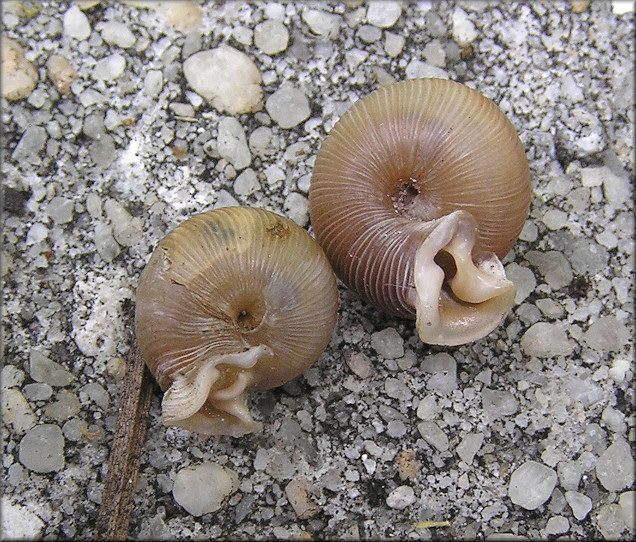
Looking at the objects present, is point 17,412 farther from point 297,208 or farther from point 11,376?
point 297,208

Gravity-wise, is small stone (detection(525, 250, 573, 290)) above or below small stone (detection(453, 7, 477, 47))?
below

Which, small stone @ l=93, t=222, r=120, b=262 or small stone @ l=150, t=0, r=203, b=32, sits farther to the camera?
small stone @ l=150, t=0, r=203, b=32

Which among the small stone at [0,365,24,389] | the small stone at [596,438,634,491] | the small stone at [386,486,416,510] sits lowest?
the small stone at [386,486,416,510]

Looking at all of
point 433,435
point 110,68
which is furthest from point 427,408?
point 110,68

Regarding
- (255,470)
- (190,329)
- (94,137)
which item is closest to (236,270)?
(190,329)

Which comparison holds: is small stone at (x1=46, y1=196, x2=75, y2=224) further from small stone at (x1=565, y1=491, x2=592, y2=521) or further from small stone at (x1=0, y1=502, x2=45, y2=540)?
small stone at (x1=565, y1=491, x2=592, y2=521)

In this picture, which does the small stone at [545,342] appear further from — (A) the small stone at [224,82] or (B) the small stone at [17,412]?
(B) the small stone at [17,412]

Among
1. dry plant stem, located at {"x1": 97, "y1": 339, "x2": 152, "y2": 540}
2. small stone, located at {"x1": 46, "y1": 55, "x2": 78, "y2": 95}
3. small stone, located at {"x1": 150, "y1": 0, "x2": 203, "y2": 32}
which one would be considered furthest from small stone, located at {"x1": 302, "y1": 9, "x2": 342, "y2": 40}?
dry plant stem, located at {"x1": 97, "y1": 339, "x2": 152, "y2": 540}

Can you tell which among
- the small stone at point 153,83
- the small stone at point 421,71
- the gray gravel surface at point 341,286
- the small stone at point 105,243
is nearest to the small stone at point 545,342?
the gray gravel surface at point 341,286
